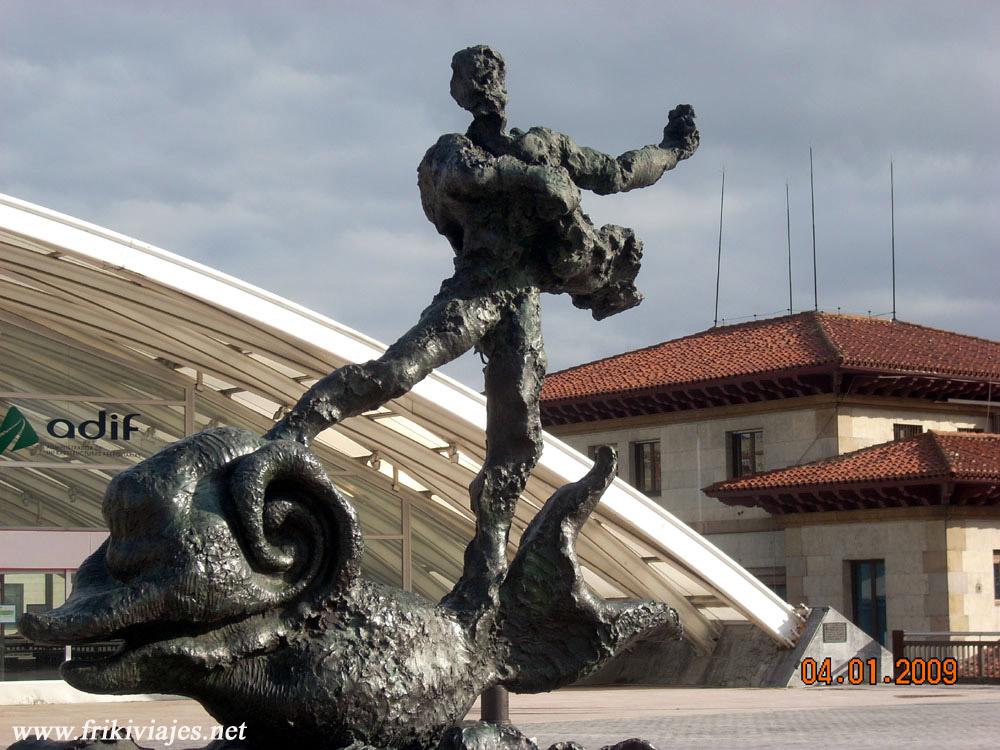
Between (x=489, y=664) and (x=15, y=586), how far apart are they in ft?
58.9

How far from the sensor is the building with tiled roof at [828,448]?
29.6 meters

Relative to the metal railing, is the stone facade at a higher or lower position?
higher

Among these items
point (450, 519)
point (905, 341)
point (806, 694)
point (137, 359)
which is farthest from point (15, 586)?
point (905, 341)

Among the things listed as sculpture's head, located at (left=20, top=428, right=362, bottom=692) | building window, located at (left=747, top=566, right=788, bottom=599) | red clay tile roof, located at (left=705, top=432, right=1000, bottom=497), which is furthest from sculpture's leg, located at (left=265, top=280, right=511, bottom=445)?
building window, located at (left=747, top=566, right=788, bottom=599)

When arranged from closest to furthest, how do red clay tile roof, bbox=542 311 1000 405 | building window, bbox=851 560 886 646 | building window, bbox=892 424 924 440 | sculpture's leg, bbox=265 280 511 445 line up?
1. sculpture's leg, bbox=265 280 511 445
2. building window, bbox=851 560 886 646
3. red clay tile roof, bbox=542 311 1000 405
4. building window, bbox=892 424 924 440

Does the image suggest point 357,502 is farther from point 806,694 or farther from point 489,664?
point 489,664

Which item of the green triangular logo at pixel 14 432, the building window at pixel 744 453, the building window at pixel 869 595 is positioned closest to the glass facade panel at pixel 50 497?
the green triangular logo at pixel 14 432

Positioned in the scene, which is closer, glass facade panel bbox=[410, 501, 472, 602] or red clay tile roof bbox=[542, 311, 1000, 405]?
glass facade panel bbox=[410, 501, 472, 602]

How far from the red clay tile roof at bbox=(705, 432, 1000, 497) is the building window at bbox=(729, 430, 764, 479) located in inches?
94.1

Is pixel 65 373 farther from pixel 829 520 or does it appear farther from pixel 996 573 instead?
pixel 996 573

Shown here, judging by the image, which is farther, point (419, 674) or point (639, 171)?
point (639, 171)

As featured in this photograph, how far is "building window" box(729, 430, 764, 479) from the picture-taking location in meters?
34.3

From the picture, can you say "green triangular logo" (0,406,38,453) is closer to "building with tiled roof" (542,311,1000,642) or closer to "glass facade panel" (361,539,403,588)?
"glass facade panel" (361,539,403,588)

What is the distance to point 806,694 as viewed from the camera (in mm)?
20562
